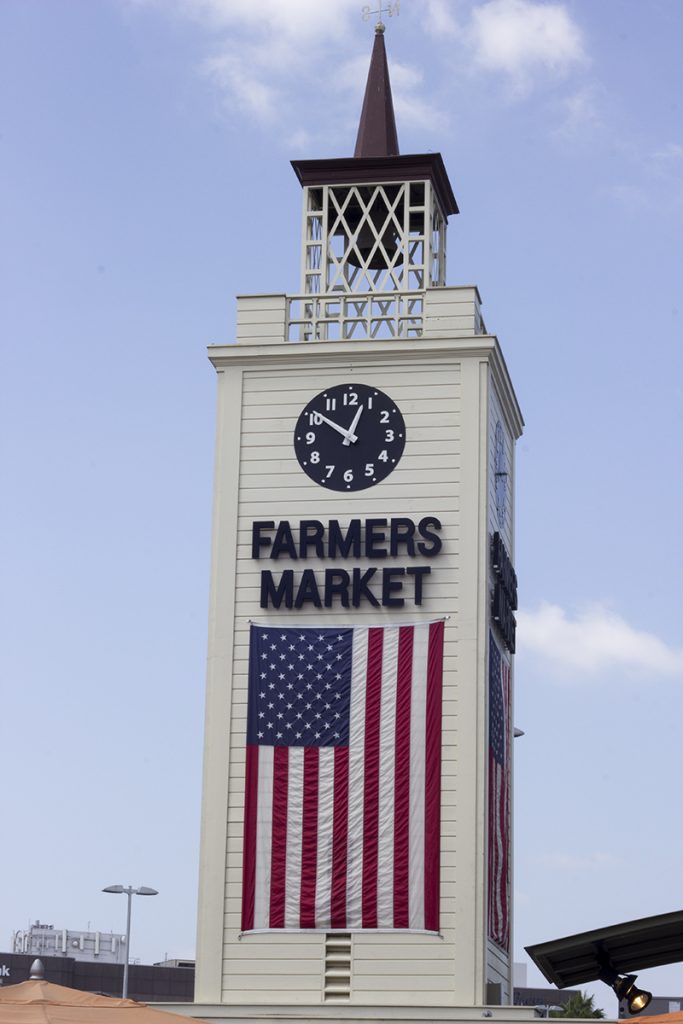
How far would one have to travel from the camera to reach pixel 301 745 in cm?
4344

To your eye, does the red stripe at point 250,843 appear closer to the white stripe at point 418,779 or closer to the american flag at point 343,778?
the american flag at point 343,778

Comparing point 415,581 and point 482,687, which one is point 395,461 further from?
point 482,687

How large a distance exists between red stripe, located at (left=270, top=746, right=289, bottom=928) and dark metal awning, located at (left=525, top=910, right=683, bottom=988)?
12886 millimetres

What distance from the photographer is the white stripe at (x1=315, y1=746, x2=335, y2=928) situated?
42375mm

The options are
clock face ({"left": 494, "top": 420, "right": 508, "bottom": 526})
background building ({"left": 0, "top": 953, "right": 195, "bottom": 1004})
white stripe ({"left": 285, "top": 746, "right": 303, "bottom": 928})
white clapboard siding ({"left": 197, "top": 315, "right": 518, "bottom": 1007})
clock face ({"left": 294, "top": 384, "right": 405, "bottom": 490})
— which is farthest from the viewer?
background building ({"left": 0, "top": 953, "right": 195, "bottom": 1004})

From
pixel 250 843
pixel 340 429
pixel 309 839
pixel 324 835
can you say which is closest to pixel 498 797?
pixel 324 835

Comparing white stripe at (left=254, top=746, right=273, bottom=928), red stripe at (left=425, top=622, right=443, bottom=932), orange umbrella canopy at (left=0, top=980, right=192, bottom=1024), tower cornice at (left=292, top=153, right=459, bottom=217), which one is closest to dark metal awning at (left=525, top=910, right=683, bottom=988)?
orange umbrella canopy at (left=0, top=980, right=192, bottom=1024)

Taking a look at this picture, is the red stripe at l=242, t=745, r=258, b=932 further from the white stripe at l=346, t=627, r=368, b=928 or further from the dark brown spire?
the dark brown spire

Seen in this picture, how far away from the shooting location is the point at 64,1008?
2002 cm

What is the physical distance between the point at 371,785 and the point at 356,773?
46cm

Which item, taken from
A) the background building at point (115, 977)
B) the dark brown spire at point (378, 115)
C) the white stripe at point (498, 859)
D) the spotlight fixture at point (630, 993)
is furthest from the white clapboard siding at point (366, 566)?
the background building at point (115, 977)

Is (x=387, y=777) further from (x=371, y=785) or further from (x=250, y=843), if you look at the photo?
(x=250, y=843)

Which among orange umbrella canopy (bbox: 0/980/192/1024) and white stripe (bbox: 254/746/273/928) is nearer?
orange umbrella canopy (bbox: 0/980/192/1024)

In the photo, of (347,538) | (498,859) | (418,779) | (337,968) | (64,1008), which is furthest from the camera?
(498,859)
